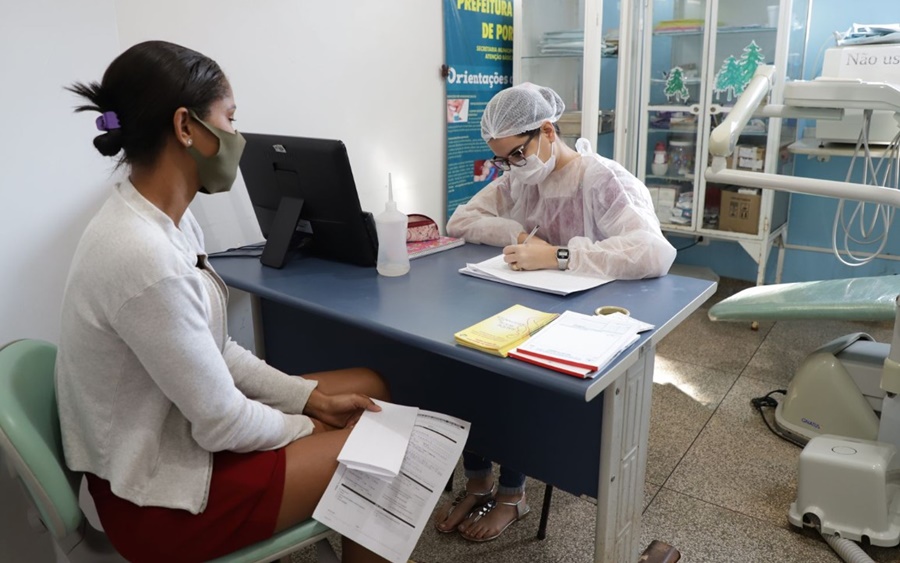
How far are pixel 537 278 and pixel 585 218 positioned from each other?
416 millimetres

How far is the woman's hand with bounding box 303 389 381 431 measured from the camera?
1.36 meters

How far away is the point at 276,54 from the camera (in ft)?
7.73

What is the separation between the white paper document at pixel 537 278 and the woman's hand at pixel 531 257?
16 millimetres

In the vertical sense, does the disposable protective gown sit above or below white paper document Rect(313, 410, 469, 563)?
above

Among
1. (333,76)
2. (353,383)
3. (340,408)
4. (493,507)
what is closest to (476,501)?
(493,507)

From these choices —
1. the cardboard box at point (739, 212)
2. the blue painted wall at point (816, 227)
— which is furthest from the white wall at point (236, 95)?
the blue painted wall at point (816, 227)

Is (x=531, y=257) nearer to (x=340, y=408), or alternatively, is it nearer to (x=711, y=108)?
(x=340, y=408)

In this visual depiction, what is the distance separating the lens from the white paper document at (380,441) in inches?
47.4

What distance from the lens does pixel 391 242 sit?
1.75 metres

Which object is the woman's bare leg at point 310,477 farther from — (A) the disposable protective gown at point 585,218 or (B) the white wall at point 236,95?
(B) the white wall at point 236,95

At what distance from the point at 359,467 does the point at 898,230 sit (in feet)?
10.9

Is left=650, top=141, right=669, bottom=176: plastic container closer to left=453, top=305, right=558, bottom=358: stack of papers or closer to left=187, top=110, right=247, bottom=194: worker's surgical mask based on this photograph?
left=453, top=305, right=558, bottom=358: stack of papers

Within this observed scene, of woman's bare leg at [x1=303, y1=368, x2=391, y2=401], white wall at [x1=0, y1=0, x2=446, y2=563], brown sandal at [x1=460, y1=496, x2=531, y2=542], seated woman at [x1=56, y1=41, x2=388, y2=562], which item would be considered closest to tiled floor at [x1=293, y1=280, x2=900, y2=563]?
brown sandal at [x1=460, y1=496, x2=531, y2=542]

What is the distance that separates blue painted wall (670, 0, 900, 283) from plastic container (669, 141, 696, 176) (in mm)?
532
